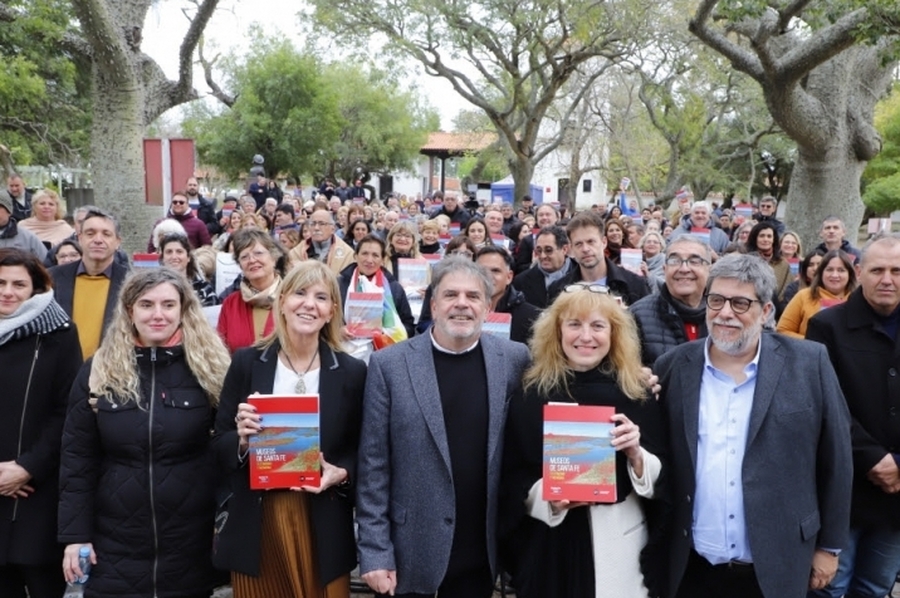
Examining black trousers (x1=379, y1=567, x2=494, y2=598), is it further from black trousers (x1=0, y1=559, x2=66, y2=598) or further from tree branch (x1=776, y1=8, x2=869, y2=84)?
tree branch (x1=776, y1=8, x2=869, y2=84)

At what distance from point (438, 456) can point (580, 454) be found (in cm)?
61

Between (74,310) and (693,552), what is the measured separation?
387cm

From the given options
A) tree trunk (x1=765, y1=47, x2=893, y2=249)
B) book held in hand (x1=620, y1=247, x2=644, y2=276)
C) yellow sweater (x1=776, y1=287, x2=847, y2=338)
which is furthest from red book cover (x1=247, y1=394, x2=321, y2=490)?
tree trunk (x1=765, y1=47, x2=893, y2=249)

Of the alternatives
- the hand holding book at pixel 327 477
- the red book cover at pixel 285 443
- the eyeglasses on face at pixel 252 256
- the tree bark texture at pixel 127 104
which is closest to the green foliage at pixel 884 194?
the tree bark texture at pixel 127 104

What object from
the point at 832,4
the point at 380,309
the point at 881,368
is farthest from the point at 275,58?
the point at 881,368

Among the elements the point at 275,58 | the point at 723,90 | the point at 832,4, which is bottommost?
the point at 832,4

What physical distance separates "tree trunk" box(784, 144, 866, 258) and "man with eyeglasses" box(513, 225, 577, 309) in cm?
761

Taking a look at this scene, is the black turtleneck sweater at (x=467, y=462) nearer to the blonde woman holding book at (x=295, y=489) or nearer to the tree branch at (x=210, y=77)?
the blonde woman holding book at (x=295, y=489)

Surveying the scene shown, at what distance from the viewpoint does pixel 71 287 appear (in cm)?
467

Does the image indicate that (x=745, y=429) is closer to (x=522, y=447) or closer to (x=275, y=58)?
(x=522, y=447)

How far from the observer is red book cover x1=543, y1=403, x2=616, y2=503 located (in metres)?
2.71

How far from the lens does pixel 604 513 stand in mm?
2848

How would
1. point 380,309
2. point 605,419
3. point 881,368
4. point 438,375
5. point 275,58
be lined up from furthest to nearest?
1. point 275,58
2. point 380,309
3. point 881,368
4. point 438,375
5. point 605,419

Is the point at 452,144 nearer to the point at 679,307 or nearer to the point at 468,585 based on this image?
the point at 679,307
